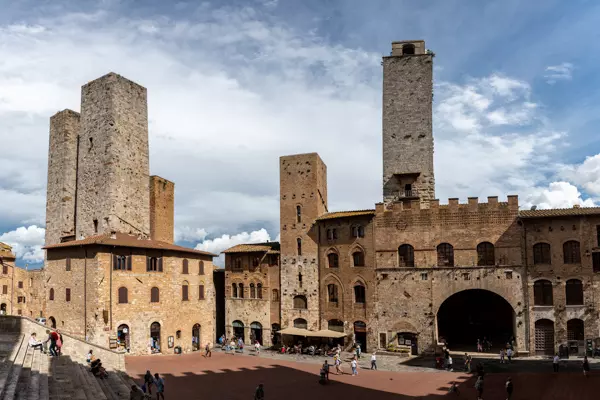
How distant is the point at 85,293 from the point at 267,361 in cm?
1431

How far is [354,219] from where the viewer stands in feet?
134

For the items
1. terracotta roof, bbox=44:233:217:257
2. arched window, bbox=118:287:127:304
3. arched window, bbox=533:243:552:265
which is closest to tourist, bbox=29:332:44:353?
arched window, bbox=118:287:127:304

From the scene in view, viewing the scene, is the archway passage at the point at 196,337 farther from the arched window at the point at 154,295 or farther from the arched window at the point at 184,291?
the arched window at the point at 154,295

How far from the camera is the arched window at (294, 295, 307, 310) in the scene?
140ft

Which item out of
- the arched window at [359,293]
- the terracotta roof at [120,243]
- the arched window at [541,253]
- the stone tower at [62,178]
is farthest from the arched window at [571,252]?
the stone tower at [62,178]

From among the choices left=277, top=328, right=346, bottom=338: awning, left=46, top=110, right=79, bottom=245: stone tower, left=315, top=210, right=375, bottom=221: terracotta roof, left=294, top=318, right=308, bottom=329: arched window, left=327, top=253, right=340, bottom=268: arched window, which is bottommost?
left=277, top=328, right=346, bottom=338: awning

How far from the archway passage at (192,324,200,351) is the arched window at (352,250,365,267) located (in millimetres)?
14775

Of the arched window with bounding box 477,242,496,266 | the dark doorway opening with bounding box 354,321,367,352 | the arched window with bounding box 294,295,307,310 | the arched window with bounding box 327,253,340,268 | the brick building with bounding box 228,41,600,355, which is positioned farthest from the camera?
the arched window with bounding box 294,295,307,310

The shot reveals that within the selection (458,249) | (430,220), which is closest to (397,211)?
(430,220)

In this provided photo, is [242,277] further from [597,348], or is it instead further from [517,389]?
[597,348]

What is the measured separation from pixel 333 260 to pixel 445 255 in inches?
377

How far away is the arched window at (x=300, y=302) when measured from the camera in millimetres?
42581

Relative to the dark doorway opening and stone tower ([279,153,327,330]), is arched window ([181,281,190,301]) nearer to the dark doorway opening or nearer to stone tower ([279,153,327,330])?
stone tower ([279,153,327,330])

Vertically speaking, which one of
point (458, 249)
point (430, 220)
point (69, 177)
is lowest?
point (458, 249)
